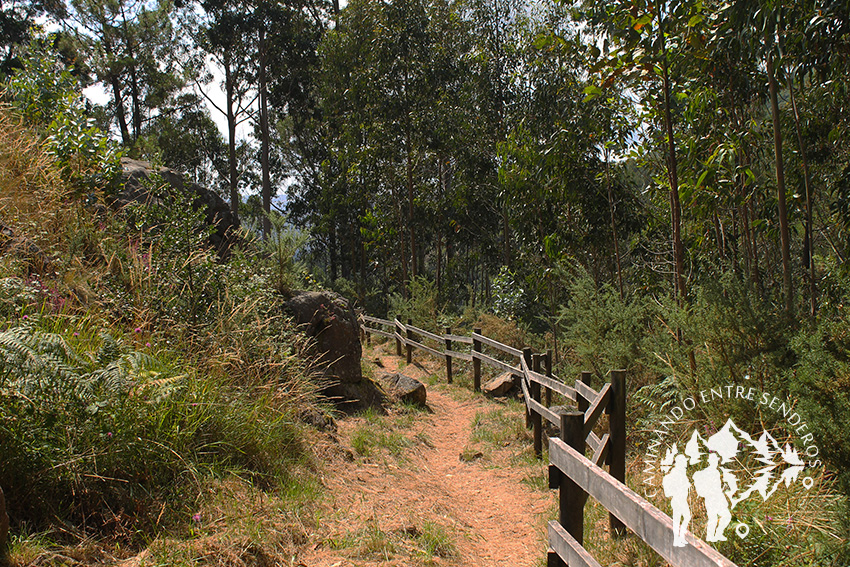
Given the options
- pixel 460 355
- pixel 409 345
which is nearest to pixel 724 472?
pixel 460 355

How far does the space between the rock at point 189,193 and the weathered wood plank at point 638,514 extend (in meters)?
5.47

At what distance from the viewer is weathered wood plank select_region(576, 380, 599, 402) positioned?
4987 millimetres

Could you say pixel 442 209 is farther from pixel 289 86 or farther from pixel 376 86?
pixel 289 86

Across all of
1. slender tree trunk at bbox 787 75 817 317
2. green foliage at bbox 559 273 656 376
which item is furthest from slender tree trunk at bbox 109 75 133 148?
slender tree trunk at bbox 787 75 817 317

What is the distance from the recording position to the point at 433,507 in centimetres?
516

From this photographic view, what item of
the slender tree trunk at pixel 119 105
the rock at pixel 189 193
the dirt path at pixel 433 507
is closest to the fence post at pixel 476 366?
the dirt path at pixel 433 507

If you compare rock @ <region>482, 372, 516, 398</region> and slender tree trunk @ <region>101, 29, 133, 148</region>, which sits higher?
slender tree trunk @ <region>101, 29, 133, 148</region>

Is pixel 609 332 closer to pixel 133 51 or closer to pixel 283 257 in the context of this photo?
pixel 283 257

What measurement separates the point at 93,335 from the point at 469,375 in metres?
8.20

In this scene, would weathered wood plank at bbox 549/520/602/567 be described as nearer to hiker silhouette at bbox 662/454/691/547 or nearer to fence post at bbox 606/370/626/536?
hiker silhouette at bbox 662/454/691/547

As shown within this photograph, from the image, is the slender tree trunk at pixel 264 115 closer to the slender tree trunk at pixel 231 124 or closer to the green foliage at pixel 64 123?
the slender tree trunk at pixel 231 124

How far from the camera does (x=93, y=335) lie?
420 centimetres

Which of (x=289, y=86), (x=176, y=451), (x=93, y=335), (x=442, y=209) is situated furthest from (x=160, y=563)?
(x=289, y=86)

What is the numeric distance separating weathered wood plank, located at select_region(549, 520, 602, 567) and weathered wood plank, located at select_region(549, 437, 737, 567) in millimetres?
299
